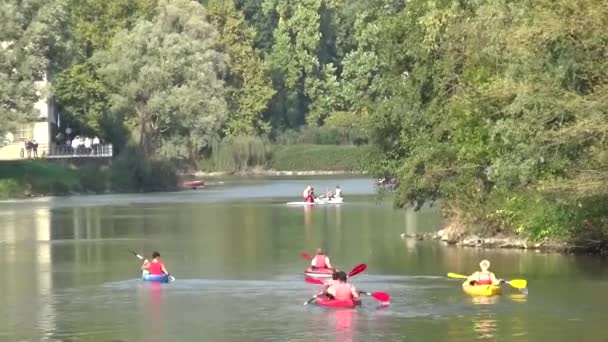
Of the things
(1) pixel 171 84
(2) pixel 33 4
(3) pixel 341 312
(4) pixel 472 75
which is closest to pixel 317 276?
(3) pixel 341 312

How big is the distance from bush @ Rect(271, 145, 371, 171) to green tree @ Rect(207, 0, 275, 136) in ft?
10.4

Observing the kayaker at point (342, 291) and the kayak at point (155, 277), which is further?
the kayak at point (155, 277)

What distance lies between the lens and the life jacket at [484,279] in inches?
1345

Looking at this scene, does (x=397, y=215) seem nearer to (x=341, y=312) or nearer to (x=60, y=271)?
(x=60, y=271)

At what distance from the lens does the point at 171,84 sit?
97.8 metres

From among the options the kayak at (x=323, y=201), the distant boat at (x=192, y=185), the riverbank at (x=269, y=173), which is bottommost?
the kayak at (x=323, y=201)

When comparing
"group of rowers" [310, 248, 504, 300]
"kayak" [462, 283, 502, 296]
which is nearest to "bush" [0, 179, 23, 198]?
"group of rowers" [310, 248, 504, 300]

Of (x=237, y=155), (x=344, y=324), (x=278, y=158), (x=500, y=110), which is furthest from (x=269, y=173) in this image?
(x=344, y=324)

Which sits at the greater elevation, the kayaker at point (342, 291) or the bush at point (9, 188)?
the bush at point (9, 188)

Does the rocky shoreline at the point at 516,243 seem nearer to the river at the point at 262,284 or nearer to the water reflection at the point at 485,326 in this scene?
the river at the point at 262,284

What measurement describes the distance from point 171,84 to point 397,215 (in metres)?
38.3

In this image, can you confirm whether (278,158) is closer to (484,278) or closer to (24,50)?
(24,50)

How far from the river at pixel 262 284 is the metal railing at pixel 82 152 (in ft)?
101

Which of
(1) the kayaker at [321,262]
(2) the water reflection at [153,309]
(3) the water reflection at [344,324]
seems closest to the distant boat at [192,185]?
(1) the kayaker at [321,262]
